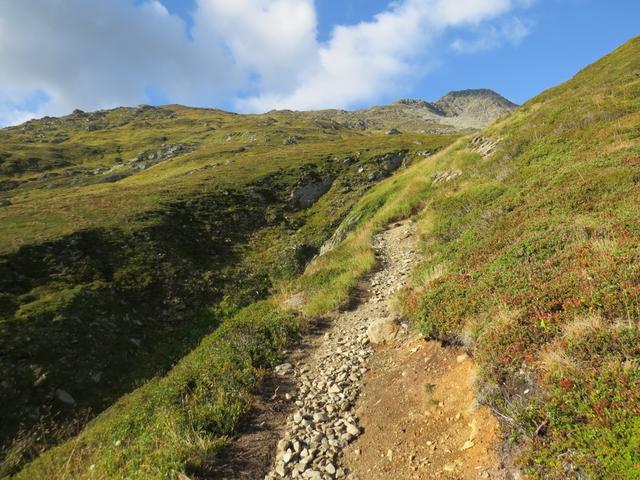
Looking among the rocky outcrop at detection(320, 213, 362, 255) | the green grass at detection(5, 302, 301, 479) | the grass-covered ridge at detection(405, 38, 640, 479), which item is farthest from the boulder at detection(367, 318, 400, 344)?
the rocky outcrop at detection(320, 213, 362, 255)

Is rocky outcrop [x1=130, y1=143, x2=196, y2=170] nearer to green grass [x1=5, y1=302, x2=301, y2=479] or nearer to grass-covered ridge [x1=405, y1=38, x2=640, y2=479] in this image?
green grass [x1=5, y1=302, x2=301, y2=479]

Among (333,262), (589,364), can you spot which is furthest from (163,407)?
(333,262)

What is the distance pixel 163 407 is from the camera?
10367mm

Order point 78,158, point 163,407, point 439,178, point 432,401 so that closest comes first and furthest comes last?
point 432,401
point 163,407
point 439,178
point 78,158

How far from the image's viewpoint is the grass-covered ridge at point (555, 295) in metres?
5.16

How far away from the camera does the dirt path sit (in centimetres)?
660

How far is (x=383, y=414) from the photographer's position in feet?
27.4

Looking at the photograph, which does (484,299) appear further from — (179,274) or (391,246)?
(179,274)

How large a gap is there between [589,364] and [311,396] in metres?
6.22

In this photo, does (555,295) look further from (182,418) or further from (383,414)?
(182,418)

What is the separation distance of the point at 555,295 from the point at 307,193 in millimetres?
39867

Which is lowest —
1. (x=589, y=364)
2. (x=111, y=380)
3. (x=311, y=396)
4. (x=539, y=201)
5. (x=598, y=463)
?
(x=111, y=380)

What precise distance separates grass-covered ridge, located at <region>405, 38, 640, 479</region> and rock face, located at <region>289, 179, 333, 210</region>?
84.7 ft

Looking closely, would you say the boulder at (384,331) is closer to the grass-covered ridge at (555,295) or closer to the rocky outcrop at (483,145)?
the grass-covered ridge at (555,295)
